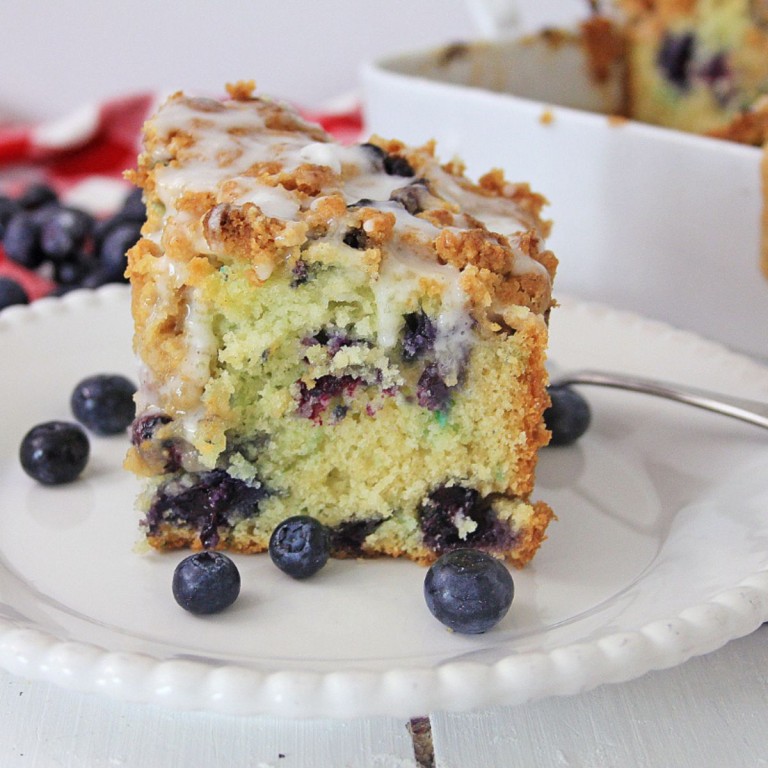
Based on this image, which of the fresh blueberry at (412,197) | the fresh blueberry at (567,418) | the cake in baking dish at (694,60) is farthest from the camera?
the cake in baking dish at (694,60)

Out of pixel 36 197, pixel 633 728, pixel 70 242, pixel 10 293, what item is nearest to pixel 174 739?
pixel 633 728

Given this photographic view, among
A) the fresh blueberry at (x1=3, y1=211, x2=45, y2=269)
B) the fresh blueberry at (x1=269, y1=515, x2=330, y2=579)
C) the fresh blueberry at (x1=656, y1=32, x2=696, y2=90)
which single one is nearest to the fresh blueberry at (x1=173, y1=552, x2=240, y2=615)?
the fresh blueberry at (x1=269, y1=515, x2=330, y2=579)

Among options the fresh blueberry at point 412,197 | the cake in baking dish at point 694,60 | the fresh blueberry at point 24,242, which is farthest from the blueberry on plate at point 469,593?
the cake in baking dish at point 694,60

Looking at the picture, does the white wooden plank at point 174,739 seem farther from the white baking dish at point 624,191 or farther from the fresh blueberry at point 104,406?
the white baking dish at point 624,191

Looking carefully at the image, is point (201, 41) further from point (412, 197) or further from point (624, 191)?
point (412, 197)

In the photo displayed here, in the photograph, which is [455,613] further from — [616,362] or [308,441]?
[616,362]

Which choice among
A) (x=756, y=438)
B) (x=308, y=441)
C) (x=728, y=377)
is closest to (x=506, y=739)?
(x=308, y=441)

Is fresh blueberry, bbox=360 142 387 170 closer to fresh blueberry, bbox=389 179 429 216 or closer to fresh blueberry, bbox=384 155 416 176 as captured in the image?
fresh blueberry, bbox=384 155 416 176
